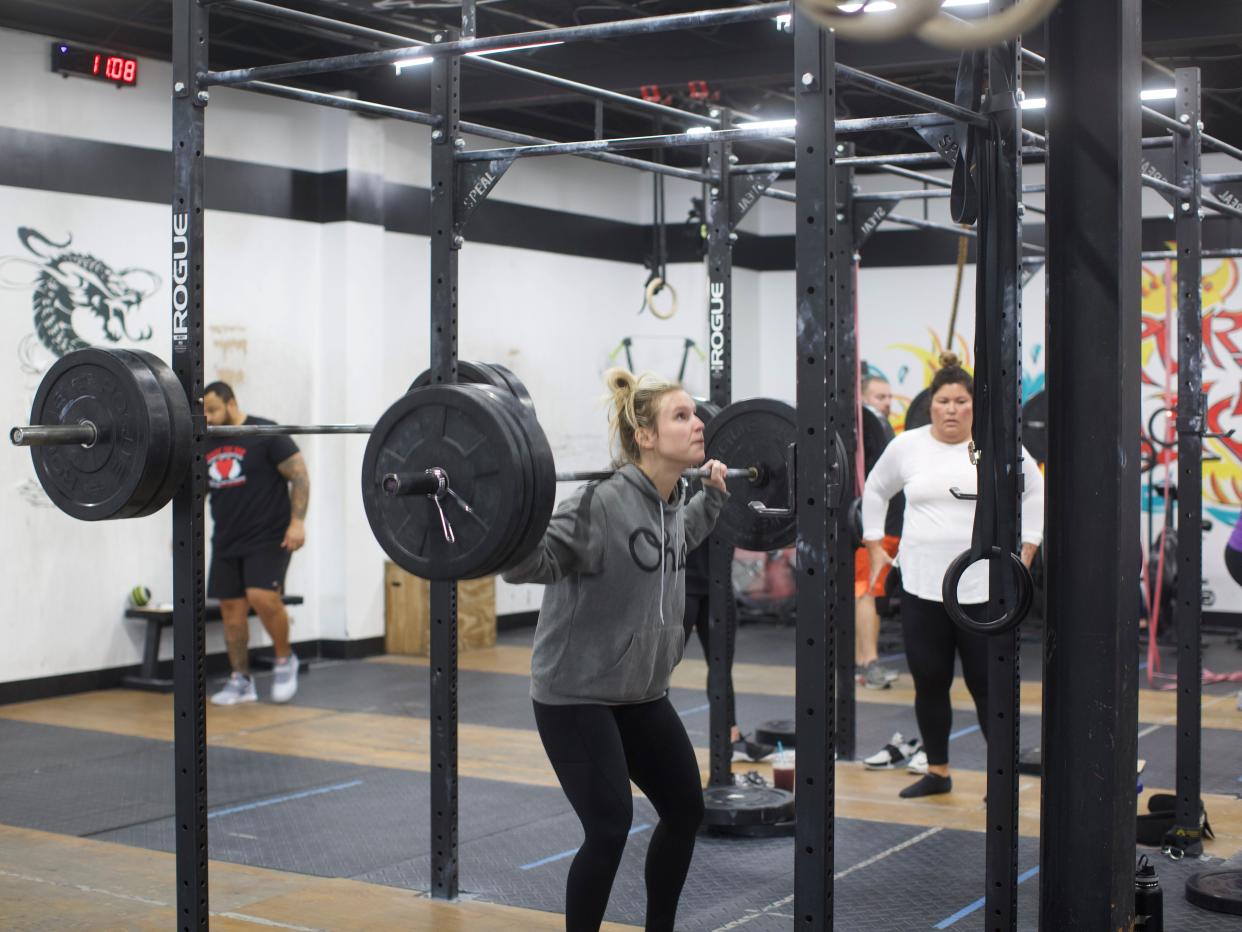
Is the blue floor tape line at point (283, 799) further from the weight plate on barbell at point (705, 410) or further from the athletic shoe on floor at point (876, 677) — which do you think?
the athletic shoe on floor at point (876, 677)

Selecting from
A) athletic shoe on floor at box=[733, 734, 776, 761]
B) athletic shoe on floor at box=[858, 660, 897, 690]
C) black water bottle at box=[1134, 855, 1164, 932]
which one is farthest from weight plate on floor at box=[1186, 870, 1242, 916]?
athletic shoe on floor at box=[858, 660, 897, 690]

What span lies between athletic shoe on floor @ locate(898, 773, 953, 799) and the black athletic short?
126 inches

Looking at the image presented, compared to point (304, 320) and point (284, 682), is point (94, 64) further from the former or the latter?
point (284, 682)

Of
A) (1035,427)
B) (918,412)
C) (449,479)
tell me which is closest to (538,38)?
(449,479)

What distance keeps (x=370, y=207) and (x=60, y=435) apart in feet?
17.4

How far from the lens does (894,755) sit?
18.2 ft

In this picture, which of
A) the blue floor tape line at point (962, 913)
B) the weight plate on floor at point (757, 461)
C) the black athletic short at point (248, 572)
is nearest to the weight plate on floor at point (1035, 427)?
the weight plate on floor at point (757, 461)

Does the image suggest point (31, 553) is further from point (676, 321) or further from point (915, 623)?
point (676, 321)

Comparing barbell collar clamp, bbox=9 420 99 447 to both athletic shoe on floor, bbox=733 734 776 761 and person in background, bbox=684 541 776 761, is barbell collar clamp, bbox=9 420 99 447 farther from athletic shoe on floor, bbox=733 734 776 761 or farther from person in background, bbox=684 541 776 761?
athletic shoe on floor, bbox=733 734 776 761

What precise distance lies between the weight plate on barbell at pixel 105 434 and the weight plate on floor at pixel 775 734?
316cm

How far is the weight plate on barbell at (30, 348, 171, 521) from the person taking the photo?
10.2ft

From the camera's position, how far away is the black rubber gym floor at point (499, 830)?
3.95 meters

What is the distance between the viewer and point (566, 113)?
915 centimetres

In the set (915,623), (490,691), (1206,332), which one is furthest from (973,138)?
(1206,332)
